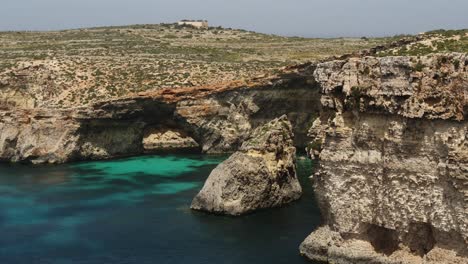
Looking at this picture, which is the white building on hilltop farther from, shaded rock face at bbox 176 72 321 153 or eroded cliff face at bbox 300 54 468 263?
eroded cliff face at bbox 300 54 468 263

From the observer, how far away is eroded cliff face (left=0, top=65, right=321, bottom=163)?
220ft

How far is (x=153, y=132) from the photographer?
240 feet

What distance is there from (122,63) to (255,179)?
140ft

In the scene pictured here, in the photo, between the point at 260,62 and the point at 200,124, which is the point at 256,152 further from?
the point at 260,62

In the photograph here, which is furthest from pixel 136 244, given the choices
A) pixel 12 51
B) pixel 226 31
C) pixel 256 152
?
pixel 226 31

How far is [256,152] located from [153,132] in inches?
1199

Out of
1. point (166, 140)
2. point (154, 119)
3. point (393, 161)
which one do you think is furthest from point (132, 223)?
point (166, 140)

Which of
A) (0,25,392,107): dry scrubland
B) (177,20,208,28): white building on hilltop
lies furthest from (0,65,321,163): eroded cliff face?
(177,20,208,28): white building on hilltop

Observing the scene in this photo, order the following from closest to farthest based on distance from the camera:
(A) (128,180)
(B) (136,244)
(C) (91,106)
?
(B) (136,244) → (A) (128,180) → (C) (91,106)

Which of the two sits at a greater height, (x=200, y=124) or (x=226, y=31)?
(x=226, y=31)

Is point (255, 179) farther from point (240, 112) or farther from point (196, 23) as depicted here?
point (196, 23)

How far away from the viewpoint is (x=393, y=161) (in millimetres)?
28609

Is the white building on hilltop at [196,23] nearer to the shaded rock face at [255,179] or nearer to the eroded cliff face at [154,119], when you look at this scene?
the eroded cliff face at [154,119]

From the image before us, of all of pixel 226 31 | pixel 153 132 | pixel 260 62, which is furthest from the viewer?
pixel 226 31
